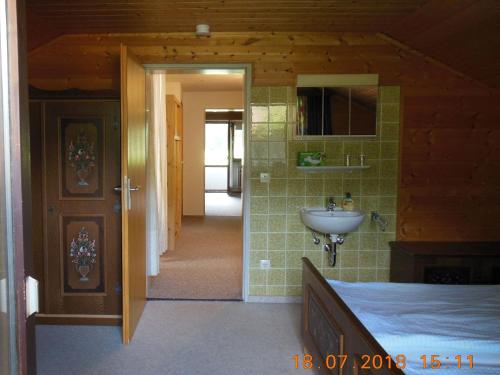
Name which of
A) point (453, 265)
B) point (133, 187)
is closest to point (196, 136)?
point (133, 187)

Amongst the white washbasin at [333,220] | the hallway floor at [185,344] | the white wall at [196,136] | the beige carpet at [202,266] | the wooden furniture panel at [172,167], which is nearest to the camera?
the hallway floor at [185,344]

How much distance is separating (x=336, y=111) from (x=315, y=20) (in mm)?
771

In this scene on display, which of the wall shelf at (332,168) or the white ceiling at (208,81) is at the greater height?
the white ceiling at (208,81)

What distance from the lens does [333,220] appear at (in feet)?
9.95

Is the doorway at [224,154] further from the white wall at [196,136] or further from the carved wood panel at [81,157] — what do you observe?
the carved wood panel at [81,157]

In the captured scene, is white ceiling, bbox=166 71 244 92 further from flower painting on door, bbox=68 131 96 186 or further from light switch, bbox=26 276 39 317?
light switch, bbox=26 276 39 317

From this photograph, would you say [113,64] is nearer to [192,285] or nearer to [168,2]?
[168,2]

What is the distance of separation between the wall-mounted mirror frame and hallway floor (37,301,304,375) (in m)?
1.59

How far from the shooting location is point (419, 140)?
332cm

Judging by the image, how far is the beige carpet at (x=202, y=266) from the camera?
3686 mm

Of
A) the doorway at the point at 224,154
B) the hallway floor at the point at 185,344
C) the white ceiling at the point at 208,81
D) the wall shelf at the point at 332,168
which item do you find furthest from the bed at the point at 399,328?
the doorway at the point at 224,154

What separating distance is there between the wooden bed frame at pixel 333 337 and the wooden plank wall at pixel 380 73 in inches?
65.3

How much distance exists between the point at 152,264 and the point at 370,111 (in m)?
2.66

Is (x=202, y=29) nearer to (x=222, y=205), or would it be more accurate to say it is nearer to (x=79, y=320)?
(x=79, y=320)
